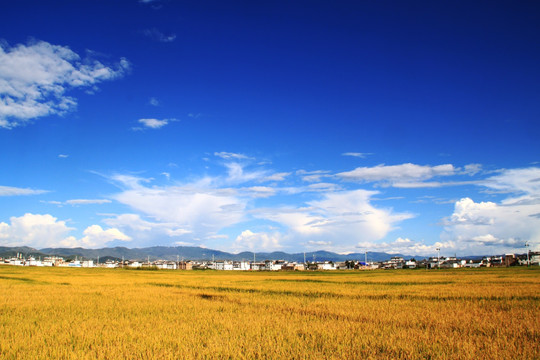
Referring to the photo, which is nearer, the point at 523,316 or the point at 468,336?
the point at 468,336

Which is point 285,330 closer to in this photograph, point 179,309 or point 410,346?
point 410,346

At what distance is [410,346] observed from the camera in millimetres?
7930

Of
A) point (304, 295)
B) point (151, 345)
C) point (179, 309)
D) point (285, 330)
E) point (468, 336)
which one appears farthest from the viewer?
point (304, 295)

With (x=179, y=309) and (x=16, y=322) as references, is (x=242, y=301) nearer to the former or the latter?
(x=179, y=309)

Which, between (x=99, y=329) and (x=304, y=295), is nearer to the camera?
(x=99, y=329)

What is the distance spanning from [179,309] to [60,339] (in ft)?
19.7

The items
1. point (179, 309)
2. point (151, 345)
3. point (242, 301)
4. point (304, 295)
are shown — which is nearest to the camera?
point (151, 345)

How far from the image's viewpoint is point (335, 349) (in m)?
7.95

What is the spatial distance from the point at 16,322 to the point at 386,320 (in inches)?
475

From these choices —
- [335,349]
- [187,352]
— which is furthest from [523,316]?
[187,352]

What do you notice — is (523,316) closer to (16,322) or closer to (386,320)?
(386,320)

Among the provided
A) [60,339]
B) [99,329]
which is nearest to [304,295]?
[99,329]

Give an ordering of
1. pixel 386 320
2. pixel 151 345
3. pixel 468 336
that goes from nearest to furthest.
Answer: pixel 151 345, pixel 468 336, pixel 386 320

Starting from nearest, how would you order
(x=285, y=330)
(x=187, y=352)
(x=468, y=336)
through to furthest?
1. (x=187, y=352)
2. (x=468, y=336)
3. (x=285, y=330)
